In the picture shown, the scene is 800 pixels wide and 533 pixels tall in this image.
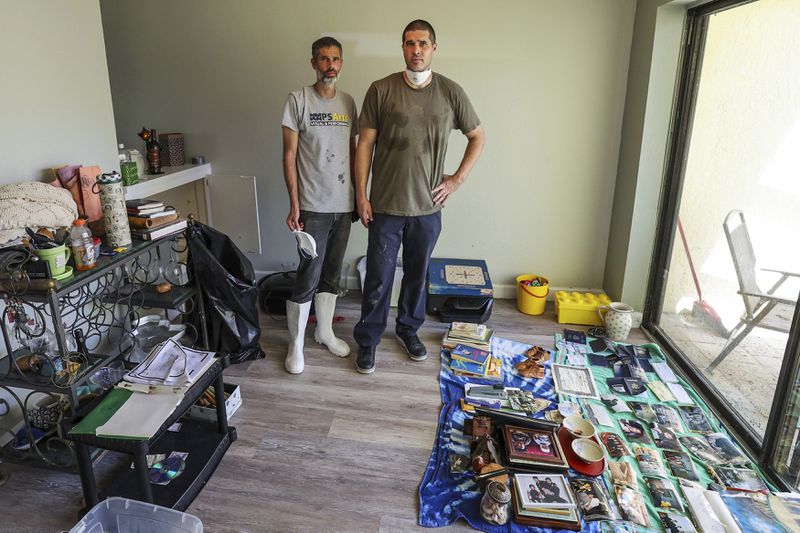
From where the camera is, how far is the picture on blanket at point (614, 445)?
7.05 feet

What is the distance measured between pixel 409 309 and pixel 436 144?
90 cm

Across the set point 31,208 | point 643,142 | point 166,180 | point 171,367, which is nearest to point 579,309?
point 643,142

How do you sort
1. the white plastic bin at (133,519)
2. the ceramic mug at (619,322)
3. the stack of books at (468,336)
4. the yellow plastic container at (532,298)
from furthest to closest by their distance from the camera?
the yellow plastic container at (532,298) < the ceramic mug at (619,322) < the stack of books at (468,336) < the white plastic bin at (133,519)

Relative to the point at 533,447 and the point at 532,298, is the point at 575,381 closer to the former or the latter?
the point at 533,447

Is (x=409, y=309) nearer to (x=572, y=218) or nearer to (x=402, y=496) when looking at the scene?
(x=402, y=496)

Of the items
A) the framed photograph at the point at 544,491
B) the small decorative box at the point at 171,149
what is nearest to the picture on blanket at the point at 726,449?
the framed photograph at the point at 544,491

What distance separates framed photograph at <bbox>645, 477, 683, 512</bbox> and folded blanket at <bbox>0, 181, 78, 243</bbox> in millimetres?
2363

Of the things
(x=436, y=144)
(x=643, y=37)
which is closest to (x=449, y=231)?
(x=436, y=144)

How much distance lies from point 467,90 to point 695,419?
2204mm

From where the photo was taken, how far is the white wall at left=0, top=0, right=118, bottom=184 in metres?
2.06

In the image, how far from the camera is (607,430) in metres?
2.30

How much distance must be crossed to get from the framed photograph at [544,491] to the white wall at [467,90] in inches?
76.0

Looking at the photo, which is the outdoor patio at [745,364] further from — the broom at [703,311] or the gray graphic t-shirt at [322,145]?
the gray graphic t-shirt at [322,145]

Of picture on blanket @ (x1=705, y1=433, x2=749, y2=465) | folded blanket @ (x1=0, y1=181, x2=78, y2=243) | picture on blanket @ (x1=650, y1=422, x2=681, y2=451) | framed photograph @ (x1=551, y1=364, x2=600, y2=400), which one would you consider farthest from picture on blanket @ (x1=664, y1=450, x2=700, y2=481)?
folded blanket @ (x1=0, y1=181, x2=78, y2=243)
